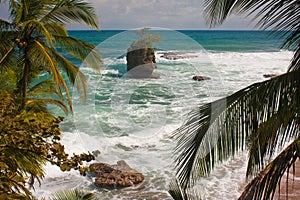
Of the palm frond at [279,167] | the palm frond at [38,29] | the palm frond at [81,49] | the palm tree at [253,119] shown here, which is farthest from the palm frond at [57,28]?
the palm frond at [279,167]

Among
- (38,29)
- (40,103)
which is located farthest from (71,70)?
(40,103)

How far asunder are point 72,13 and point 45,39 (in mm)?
663

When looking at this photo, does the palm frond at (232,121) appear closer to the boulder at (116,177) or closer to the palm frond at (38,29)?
the palm frond at (38,29)

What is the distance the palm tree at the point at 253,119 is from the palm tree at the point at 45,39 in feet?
10.6

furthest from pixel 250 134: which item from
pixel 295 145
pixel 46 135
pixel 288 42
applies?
pixel 46 135

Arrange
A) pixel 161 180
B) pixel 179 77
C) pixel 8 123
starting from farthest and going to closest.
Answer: pixel 179 77, pixel 161 180, pixel 8 123

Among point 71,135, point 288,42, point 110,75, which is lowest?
point 71,135

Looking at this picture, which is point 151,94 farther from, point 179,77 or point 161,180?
point 161,180

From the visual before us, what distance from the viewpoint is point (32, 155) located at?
9.39ft

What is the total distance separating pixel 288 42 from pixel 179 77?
21429mm

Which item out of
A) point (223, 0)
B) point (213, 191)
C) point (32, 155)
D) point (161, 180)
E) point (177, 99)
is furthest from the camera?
point (177, 99)

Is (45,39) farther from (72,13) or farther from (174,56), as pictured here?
(174,56)

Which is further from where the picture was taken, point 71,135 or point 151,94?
point 151,94

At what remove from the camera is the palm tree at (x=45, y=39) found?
5.64 m
